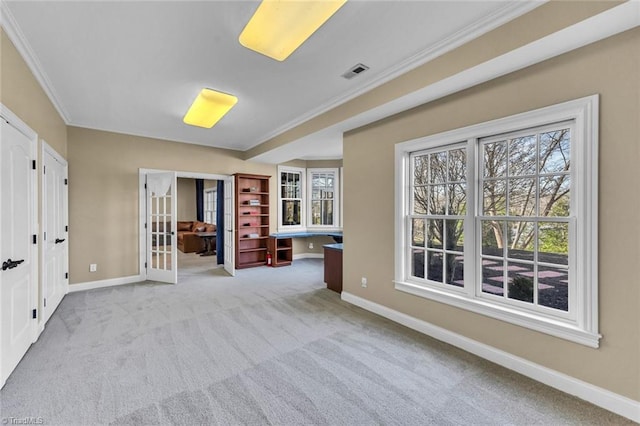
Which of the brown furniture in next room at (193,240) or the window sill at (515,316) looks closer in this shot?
the window sill at (515,316)

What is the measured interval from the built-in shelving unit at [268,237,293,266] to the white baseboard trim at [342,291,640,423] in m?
3.70

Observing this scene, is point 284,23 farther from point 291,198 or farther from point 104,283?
point 291,198

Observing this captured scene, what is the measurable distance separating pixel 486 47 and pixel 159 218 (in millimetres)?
5571

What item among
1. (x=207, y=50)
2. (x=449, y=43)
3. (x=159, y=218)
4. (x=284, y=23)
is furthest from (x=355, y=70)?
(x=159, y=218)

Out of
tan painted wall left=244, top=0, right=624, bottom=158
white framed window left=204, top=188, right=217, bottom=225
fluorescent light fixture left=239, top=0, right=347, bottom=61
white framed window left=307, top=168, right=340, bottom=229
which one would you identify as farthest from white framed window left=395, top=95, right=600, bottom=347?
white framed window left=204, top=188, right=217, bottom=225

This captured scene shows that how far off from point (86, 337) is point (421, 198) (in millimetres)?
3961

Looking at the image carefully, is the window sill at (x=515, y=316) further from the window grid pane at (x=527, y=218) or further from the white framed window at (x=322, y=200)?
the white framed window at (x=322, y=200)

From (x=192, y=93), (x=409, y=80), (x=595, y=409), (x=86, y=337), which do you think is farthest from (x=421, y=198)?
(x=86, y=337)

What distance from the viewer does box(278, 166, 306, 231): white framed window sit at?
7.13 m

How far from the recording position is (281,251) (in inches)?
275

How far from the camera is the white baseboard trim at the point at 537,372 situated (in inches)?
70.9

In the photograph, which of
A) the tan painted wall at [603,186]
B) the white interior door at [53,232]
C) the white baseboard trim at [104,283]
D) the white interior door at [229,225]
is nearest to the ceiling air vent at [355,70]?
the tan painted wall at [603,186]

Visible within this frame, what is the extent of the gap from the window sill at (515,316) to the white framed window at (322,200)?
14.4ft

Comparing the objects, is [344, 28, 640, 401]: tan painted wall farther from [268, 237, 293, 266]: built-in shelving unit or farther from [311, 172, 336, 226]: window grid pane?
[311, 172, 336, 226]: window grid pane
